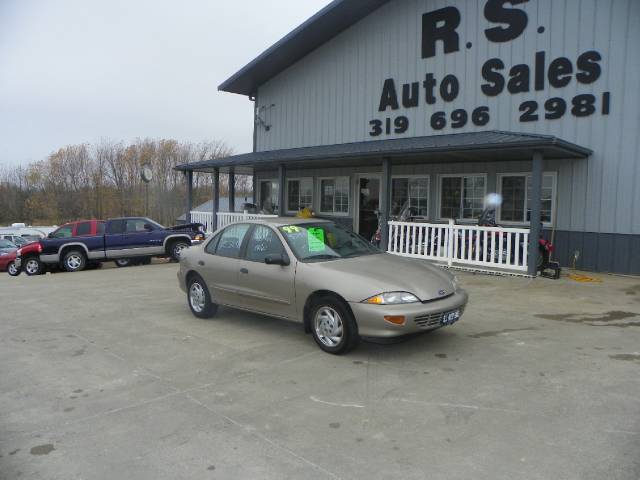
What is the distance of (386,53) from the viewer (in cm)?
1520

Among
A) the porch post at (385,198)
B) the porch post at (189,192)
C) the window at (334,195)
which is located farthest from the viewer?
the porch post at (189,192)

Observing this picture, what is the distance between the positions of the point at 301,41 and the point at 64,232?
361 inches

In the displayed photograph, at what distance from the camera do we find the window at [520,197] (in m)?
12.3

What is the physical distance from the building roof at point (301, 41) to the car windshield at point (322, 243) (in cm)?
1041

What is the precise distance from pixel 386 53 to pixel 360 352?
38.2 ft

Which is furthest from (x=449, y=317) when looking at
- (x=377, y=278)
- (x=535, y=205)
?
(x=535, y=205)

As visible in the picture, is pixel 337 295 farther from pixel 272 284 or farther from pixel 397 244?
pixel 397 244

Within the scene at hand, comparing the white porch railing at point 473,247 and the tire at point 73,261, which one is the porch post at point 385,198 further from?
the tire at point 73,261

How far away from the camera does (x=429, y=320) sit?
207 inches

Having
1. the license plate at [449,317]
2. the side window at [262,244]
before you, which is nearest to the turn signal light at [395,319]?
the license plate at [449,317]

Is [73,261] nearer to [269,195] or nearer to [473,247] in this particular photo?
[269,195]

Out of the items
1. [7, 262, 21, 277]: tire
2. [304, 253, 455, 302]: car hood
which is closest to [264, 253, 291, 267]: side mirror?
[304, 253, 455, 302]: car hood

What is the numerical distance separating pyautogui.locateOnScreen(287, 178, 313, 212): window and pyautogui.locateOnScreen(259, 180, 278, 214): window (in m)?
0.54

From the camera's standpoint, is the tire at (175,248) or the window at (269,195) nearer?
the tire at (175,248)
